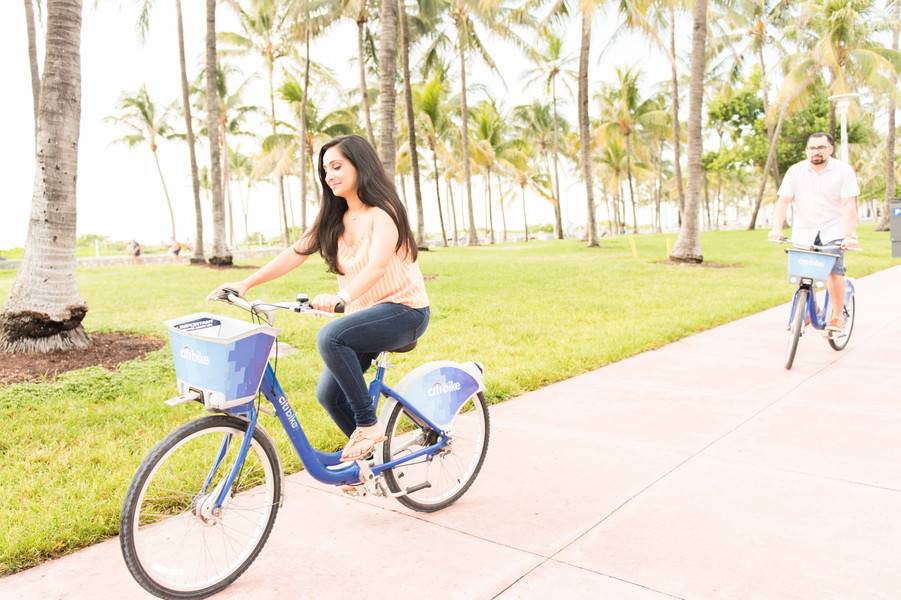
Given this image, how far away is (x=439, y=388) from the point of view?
3.47m

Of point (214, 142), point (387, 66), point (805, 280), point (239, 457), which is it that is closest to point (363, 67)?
point (214, 142)

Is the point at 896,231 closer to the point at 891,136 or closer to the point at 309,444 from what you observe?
the point at 309,444

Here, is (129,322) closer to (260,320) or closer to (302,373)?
(302,373)

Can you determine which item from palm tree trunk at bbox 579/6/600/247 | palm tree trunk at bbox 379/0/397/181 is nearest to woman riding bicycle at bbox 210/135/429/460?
palm tree trunk at bbox 379/0/397/181

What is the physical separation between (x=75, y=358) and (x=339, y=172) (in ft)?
15.0

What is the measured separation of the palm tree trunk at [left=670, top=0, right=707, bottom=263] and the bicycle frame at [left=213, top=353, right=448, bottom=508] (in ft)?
48.0

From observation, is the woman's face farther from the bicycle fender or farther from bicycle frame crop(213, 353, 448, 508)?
the bicycle fender

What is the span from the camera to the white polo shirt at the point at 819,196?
6.23 metres

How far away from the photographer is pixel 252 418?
2.72 meters

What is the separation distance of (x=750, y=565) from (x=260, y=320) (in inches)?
88.5

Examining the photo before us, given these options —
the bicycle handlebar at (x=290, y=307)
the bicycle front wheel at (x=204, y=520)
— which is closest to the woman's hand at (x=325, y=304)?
the bicycle handlebar at (x=290, y=307)

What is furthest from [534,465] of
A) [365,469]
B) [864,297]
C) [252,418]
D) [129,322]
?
[864,297]

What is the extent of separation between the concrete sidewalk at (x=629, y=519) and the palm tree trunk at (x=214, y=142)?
14448mm

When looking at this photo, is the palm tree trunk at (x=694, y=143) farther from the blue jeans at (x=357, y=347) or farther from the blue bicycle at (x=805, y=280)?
the blue jeans at (x=357, y=347)
